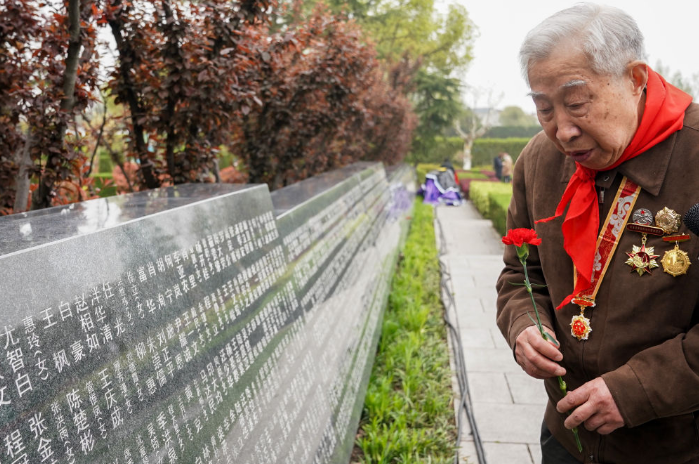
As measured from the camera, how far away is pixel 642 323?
142 centimetres

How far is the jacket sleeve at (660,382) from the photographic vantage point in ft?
4.39

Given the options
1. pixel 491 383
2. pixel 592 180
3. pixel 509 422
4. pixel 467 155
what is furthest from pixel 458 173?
pixel 592 180

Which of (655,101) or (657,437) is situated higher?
(655,101)

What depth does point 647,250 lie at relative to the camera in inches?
55.0

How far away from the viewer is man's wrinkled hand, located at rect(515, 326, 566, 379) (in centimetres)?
150

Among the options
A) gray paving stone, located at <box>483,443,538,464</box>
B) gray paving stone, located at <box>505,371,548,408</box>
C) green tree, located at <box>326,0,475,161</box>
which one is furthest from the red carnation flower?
green tree, located at <box>326,0,475,161</box>

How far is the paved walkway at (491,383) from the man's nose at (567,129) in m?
2.28

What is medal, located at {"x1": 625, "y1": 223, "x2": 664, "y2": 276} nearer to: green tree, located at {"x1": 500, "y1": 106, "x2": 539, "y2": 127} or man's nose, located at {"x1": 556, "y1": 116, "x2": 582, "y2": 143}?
man's nose, located at {"x1": 556, "y1": 116, "x2": 582, "y2": 143}

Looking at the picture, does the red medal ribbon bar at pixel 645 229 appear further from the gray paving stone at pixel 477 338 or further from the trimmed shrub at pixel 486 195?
the trimmed shrub at pixel 486 195

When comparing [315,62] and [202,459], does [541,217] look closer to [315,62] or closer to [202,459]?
[202,459]

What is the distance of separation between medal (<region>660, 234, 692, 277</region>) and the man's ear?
376 millimetres

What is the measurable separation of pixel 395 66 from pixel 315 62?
10.3 m

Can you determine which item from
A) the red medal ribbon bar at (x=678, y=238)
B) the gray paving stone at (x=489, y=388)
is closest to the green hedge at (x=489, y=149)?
the gray paving stone at (x=489, y=388)

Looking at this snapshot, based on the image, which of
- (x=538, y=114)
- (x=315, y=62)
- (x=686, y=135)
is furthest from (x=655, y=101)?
(x=315, y=62)
